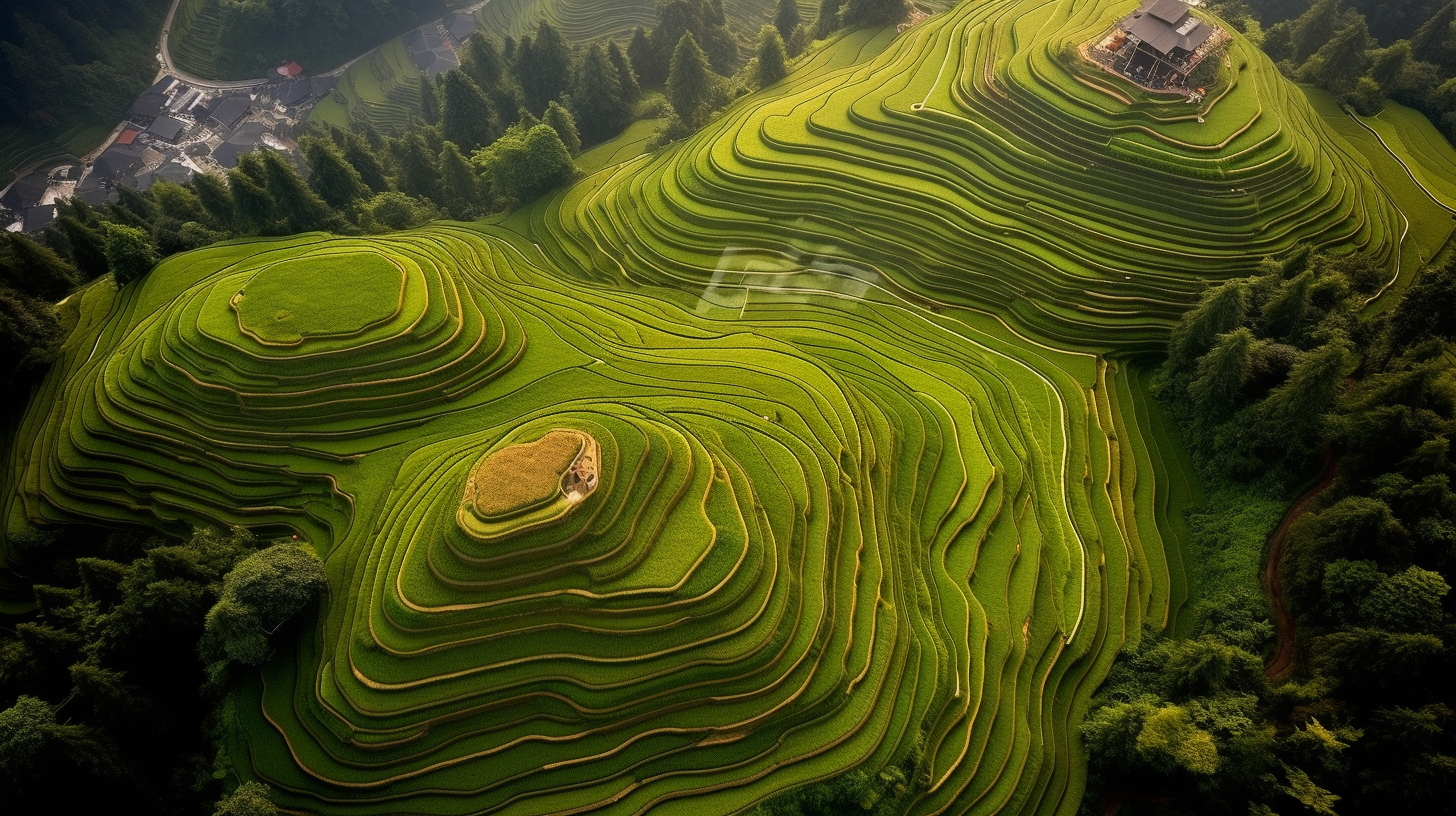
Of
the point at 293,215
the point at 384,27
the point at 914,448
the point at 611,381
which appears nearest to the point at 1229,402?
the point at 914,448

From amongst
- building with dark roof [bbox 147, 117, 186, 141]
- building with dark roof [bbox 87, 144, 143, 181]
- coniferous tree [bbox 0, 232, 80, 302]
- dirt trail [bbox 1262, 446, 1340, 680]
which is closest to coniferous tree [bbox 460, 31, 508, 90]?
coniferous tree [bbox 0, 232, 80, 302]

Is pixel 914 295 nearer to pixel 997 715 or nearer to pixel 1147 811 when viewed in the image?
pixel 997 715

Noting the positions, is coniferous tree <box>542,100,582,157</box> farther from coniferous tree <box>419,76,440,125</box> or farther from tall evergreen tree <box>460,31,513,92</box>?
coniferous tree <box>419,76,440,125</box>

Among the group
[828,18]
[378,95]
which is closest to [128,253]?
[378,95]

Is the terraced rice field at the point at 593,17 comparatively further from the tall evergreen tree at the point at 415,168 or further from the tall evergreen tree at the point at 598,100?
the tall evergreen tree at the point at 415,168

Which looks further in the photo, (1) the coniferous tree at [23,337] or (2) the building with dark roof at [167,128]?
(2) the building with dark roof at [167,128]

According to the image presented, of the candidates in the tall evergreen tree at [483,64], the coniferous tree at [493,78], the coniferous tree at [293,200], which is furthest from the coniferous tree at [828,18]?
the coniferous tree at [293,200]
